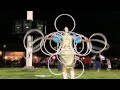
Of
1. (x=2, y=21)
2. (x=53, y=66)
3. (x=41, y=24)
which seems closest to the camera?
(x=41, y=24)

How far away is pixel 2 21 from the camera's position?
4034 cm

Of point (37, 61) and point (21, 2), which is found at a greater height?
point (21, 2)

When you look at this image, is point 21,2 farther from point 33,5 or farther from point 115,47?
point 115,47

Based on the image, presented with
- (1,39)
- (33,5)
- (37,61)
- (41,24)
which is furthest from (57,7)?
(1,39)

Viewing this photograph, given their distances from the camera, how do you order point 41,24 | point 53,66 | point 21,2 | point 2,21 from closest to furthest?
point 21,2 → point 41,24 → point 53,66 → point 2,21

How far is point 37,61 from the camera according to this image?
36.5 m

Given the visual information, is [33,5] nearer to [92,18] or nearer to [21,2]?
[21,2]

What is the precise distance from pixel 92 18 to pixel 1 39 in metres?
11.1
